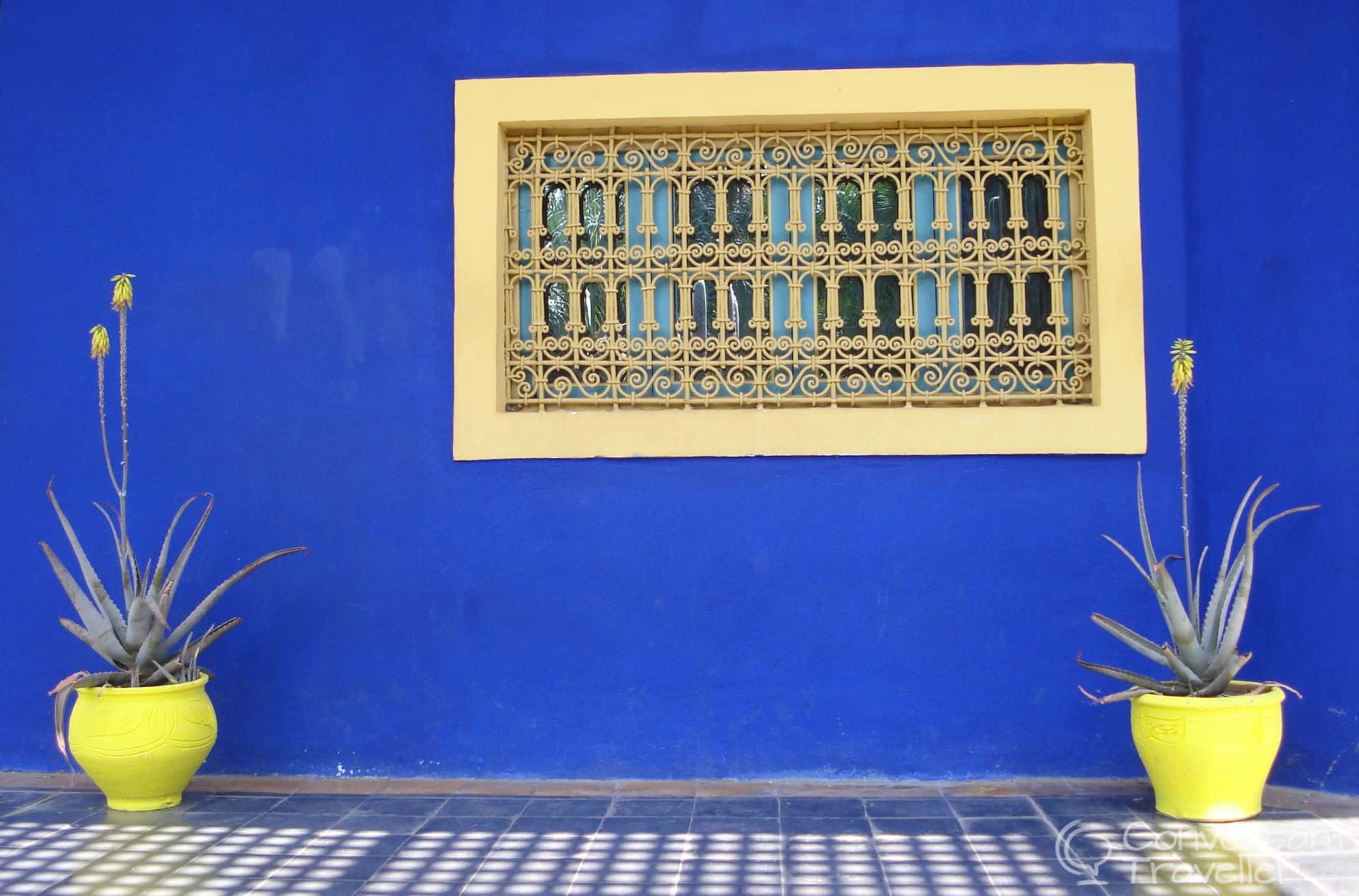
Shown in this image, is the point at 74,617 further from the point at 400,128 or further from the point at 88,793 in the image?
the point at 400,128

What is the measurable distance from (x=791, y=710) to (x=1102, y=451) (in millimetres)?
1545

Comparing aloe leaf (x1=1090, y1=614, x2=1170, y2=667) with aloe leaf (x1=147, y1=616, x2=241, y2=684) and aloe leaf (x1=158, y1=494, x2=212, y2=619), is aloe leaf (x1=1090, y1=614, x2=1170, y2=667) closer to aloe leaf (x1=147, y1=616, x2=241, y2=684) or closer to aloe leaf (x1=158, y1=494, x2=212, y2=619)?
aloe leaf (x1=147, y1=616, x2=241, y2=684)

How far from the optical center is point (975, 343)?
4.54m

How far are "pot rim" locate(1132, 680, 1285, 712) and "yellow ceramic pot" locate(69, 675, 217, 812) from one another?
10.9 ft

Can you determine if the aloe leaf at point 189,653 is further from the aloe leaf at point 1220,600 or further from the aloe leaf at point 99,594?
the aloe leaf at point 1220,600

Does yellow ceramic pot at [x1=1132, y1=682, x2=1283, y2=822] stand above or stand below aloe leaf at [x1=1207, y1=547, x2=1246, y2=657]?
below

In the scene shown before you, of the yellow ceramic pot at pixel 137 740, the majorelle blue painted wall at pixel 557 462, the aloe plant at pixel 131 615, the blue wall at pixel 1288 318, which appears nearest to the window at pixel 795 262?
the majorelle blue painted wall at pixel 557 462

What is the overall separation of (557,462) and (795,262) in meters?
1.25

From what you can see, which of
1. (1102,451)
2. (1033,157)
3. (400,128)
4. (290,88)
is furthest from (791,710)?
(290,88)

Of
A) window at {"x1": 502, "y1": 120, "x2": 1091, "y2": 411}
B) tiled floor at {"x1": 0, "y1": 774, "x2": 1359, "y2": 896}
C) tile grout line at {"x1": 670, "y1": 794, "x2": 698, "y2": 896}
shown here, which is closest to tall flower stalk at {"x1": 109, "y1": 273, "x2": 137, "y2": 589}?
tiled floor at {"x1": 0, "y1": 774, "x2": 1359, "y2": 896}

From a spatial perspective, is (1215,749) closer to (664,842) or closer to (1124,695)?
(1124,695)

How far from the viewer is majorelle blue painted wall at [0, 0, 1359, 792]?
14.3 feet

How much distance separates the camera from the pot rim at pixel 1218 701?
372 centimetres
